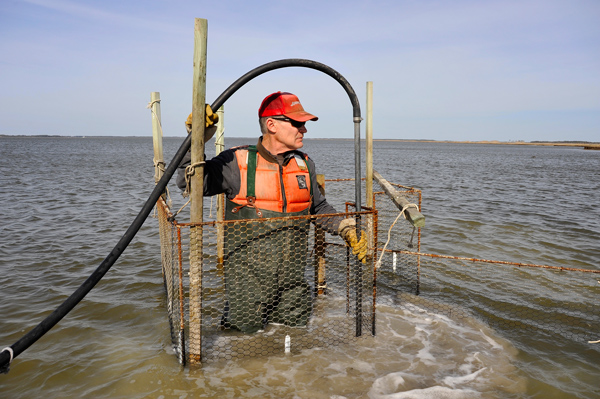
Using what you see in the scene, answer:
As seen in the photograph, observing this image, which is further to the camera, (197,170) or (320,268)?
(320,268)

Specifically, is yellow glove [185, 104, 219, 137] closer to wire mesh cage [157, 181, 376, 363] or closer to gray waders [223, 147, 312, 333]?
gray waders [223, 147, 312, 333]

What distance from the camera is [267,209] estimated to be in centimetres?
401

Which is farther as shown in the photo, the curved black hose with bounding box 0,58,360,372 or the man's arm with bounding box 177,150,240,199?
the man's arm with bounding box 177,150,240,199

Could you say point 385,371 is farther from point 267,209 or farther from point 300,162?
point 300,162

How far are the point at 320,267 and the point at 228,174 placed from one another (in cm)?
294

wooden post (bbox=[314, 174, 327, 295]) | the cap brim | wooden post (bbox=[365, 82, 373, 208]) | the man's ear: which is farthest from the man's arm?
wooden post (bbox=[365, 82, 373, 208])

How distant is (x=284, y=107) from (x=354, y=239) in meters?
1.52

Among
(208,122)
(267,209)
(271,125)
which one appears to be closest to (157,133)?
(271,125)

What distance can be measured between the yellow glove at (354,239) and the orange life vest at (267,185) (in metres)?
0.55

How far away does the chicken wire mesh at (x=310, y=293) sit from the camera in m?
4.04

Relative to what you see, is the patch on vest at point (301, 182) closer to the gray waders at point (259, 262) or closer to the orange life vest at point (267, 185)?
the orange life vest at point (267, 185)

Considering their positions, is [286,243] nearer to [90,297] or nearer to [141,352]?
[141,352]

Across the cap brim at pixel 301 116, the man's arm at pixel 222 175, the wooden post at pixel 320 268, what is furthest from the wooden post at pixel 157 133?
the wooden post at pixel 320 268

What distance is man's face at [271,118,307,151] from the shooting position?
13.4ft
